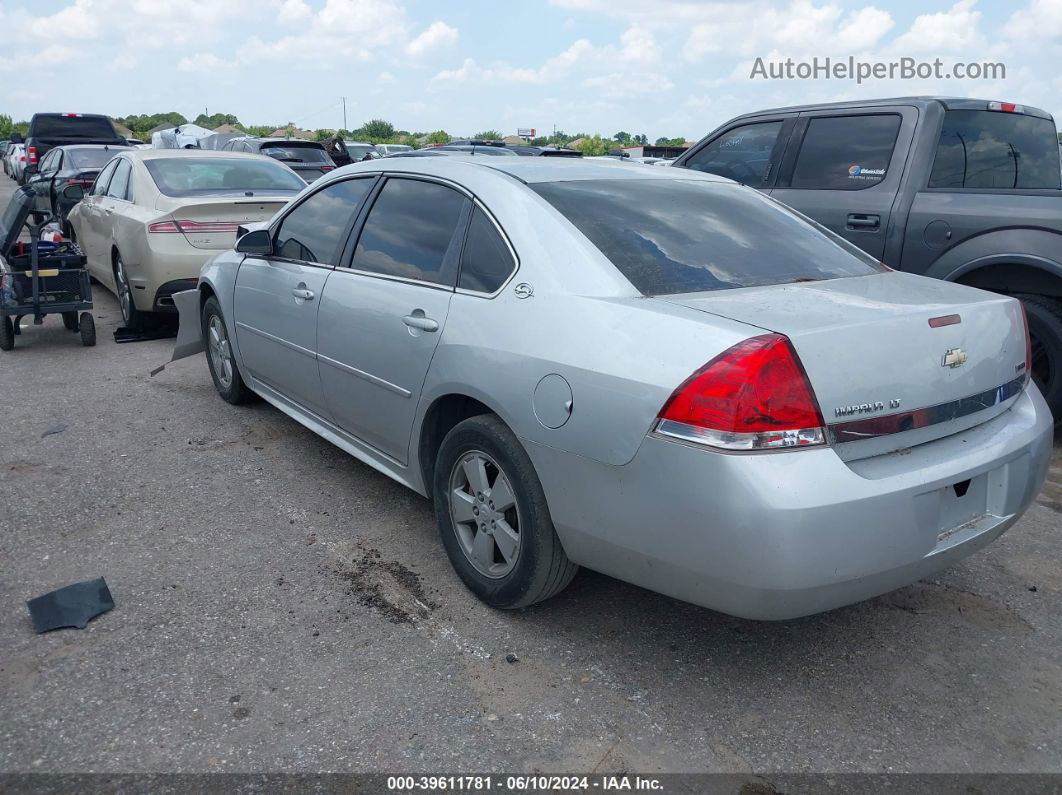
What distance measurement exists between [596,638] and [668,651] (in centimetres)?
26

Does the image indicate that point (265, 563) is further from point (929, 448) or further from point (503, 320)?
point (929, 448)

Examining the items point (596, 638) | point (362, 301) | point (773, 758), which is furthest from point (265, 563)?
point (773, 758)

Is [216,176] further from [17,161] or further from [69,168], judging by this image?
[17,161]

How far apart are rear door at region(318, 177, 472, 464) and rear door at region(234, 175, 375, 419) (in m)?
0.15

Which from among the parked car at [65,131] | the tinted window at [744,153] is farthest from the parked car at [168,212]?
the parked car at [65,131]

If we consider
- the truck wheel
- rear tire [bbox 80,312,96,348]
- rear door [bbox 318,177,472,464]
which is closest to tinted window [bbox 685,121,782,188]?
the truck wheel

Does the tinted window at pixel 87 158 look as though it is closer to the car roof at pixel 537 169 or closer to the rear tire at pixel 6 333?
the rear tire at pixel 6 333

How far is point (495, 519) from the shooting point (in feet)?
10.5

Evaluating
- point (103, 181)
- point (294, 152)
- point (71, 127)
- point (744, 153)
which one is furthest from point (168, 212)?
point (71, 127)

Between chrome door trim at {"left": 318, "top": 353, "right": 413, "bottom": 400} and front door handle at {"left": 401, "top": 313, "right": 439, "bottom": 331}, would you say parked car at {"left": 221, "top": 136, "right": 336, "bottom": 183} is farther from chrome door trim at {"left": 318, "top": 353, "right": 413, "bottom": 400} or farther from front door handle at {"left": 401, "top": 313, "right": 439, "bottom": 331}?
front door handle at {"left": 401, "top": 313, "right": 439, "bottom": 331}

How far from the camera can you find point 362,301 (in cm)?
388

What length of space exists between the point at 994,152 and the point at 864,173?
0.84 metres

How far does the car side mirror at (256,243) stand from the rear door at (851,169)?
3503mm

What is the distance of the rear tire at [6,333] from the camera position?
290 inches
